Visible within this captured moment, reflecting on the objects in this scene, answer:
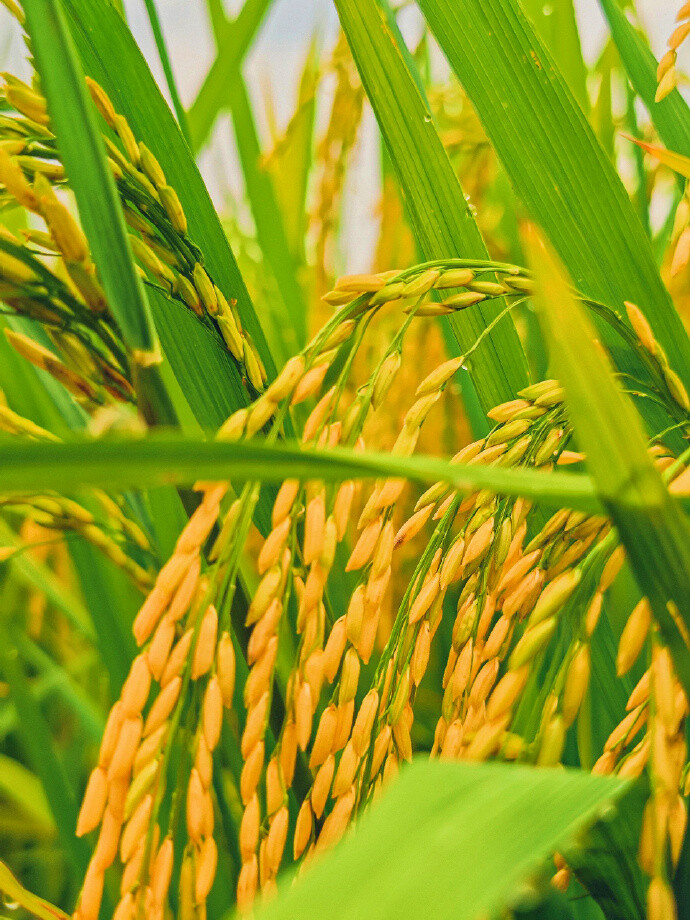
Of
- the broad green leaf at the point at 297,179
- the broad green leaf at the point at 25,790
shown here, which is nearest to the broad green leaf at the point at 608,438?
the broad green leaf at the point at 25,790

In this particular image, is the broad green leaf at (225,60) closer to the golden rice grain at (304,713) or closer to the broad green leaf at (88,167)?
the broad green leaf at (88,167)

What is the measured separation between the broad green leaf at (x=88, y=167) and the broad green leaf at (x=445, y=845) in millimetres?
227

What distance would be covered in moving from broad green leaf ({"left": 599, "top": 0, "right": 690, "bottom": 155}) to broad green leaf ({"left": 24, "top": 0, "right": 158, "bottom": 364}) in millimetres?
477

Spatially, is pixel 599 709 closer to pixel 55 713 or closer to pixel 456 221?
pixel 456 221

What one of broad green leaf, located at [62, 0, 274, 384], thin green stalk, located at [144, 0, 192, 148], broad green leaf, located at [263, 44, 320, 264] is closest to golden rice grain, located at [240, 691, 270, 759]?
broad green leaf, located at [62, 0, 274, 384]

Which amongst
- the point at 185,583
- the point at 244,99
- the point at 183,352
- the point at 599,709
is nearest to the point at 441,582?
the point at 185,583

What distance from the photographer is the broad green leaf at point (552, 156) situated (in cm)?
50

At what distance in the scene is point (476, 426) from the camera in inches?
24.7

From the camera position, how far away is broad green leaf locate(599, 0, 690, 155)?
590mm

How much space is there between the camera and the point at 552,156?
51 centimetres

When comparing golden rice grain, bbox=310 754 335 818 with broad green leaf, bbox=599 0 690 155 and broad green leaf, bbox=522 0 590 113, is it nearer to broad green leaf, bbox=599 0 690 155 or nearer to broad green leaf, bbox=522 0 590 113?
broad green leaf, bbox=599 0 690 155

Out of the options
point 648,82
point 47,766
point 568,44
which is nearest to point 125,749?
point 47,766

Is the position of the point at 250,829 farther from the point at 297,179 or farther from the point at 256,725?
the point at 297,179

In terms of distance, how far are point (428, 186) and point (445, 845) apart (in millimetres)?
460
